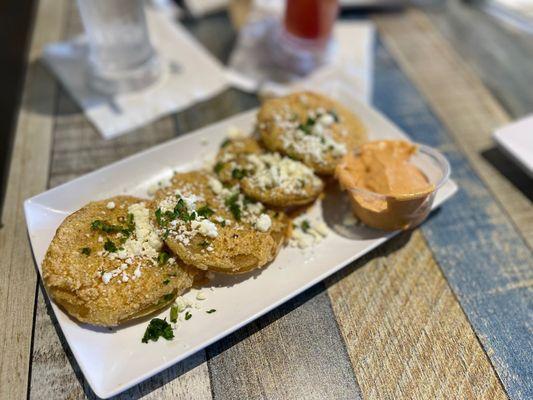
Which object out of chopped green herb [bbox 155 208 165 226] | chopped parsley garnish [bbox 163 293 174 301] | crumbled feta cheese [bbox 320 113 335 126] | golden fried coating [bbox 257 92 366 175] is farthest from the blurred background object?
chopped parsley garnish [bbox 163 293 174 301]

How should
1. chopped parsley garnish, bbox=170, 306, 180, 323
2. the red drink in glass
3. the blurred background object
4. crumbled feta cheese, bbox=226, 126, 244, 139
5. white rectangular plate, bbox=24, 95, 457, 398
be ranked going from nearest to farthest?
white rectangular plate, bbox=24, 95, 457, 398
chopped parsley garnish, bbox=170, 306, 180, 323
crumbled feta cheese, bbox=226, 126, 244, 139
the red drink in glass
the blurred background object

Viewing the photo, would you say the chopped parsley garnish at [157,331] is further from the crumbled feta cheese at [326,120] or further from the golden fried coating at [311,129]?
the crumbled feta cheese at [326,120]

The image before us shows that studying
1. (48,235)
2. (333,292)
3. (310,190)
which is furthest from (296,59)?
(48,235)

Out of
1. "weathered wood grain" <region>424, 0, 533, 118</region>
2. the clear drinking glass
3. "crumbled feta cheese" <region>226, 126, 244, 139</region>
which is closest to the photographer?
"crumbled feta cheese" <region>226, 126, 244, 139</region>

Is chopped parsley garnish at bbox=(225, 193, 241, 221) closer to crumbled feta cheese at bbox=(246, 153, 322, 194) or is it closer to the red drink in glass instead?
crumbled feta cheese at bbox=(246, 153, 322, 194)

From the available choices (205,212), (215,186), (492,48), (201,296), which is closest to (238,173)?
(215,186)

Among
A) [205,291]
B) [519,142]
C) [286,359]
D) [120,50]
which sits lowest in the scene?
[286,359]

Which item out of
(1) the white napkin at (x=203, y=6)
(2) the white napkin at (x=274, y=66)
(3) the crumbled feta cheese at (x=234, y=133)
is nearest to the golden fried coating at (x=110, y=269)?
(3) the crumbled feta cheese at (x=234, y=133)

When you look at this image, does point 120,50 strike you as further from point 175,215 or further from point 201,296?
point 201,296
